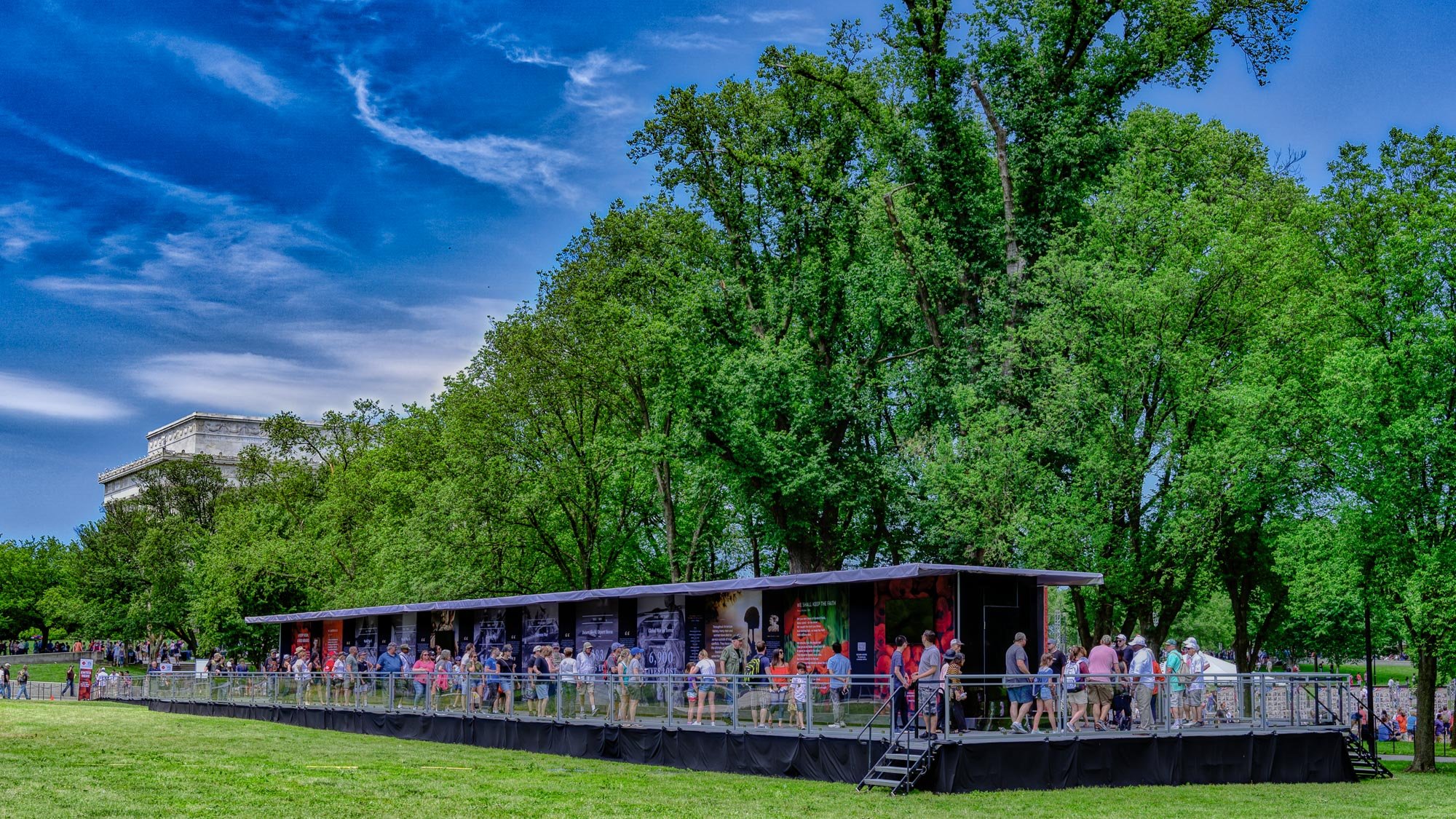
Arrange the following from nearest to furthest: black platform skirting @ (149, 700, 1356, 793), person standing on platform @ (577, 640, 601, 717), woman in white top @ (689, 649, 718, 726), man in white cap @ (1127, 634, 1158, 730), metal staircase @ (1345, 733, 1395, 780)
Answer: 1. black platform skirting @ (149, 700, 1356, 793)
2. man in white cap @ (1127, 634, 1158, 730)
3. woman in white top @ (689, 649, 718, 726)
4. metal staircase @ (1345, 733, 1395, 780)
5. person standing on platform @ (577, 640, 601, 717)

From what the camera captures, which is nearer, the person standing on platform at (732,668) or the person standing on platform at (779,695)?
the person standing on platform at (779,695)

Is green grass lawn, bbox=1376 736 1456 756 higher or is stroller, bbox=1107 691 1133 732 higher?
stroller, bbox=1107 691 1133 732

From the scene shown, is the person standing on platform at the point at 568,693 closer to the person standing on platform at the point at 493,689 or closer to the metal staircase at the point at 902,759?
the person standing on platform at the point at 493,689

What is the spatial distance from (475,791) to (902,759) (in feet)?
20.3

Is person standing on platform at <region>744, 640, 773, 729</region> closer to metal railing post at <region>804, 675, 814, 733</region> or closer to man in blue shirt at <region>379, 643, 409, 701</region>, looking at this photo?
metal railing post at <region>804, 675, 814, 733</region>

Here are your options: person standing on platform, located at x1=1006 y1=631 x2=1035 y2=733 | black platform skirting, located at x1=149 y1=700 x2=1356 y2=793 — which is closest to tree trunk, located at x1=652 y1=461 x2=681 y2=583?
black platform skirting, located at x1=149 y1=700 x2=1356 y2=793

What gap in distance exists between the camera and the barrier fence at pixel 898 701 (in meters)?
20.5

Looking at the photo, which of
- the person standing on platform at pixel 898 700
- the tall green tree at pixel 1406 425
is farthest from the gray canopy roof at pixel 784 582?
the tall green tree at pixel 1406 425

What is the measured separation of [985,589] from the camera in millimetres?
24203

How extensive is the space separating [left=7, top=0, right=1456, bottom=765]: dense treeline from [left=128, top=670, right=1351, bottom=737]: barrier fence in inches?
345

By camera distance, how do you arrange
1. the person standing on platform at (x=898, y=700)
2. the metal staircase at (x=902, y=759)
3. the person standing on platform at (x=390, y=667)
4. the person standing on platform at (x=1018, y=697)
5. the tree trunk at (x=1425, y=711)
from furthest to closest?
the person standing on platform at (x=390, y=667), the tree trunk at (x=1425, y=711), the person standing on platform at (x=1018, y=697), the person standing on platform at (x=898, y=700), the metal staircase at (x=902, y=759)

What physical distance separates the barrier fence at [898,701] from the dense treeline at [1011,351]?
8.76 m

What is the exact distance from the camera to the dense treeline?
109 feet

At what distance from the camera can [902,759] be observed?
1980cm
